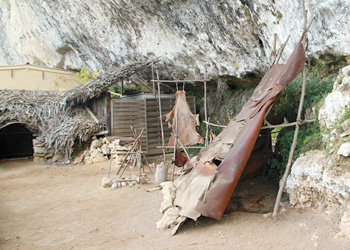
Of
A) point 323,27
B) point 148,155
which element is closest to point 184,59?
point 148,155

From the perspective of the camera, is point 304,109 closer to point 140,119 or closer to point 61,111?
point 140,119

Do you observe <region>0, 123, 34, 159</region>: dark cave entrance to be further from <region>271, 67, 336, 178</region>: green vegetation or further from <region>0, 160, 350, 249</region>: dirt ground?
<region>271, 67, 336, 178</region>: green vegetation

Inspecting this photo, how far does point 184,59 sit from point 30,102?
6012 mm

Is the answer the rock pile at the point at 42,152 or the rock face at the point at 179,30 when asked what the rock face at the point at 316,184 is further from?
the rock pile at the point at 42,152

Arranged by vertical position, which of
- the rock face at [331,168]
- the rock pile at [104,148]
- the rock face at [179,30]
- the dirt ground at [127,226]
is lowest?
the dirt ground at [127,226]

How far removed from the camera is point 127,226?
4.53 metres

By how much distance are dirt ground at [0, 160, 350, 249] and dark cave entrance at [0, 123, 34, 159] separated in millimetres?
7006

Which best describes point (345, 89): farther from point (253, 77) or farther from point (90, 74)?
point (90, 74)

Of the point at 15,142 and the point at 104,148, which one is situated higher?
the point at 104,148

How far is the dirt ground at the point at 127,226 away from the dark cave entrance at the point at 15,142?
276 inches

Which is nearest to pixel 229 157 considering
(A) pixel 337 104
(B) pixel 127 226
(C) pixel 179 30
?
(A) pixel 337 104

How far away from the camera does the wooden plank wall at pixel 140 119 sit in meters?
10.8

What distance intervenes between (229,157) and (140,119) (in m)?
7.07

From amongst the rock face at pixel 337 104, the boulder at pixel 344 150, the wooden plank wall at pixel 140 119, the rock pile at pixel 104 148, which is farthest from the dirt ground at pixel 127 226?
the wooden plank wall at pixel 140 119
